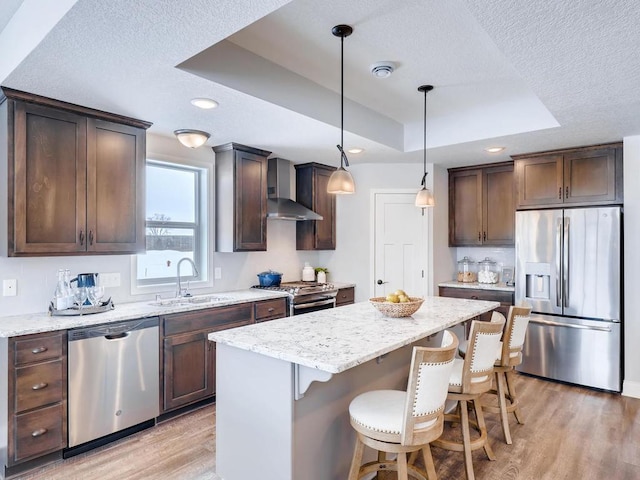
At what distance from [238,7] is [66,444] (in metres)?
2.80

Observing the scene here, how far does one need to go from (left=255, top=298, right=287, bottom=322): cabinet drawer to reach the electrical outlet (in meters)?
1.23

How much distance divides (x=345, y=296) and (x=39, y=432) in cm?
326

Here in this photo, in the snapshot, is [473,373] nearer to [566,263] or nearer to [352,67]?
[352,67]

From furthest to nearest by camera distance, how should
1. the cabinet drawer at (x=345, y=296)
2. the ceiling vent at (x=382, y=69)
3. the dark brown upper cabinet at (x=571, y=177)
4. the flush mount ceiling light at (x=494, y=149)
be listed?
1. the cabinet drawer at (x=345, y=296)
2. the flush mount ceiling light at (x=494, y=149)
3. the dark brown upper cabinet at (x=571, y=177)
4. the ceiling vent at (x=382, y=69)

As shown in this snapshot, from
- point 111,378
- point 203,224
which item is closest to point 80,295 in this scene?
point 111,378

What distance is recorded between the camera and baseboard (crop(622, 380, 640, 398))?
3.71m

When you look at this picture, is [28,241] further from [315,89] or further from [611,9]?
[611,9]

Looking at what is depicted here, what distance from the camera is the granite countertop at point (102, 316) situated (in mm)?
2490

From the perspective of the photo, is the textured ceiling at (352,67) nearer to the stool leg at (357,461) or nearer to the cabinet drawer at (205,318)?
the cabinet drawer at (205,318)

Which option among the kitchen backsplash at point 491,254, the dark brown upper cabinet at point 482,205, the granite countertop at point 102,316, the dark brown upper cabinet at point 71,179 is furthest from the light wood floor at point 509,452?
the dark brown upper cabinet at point 482,205

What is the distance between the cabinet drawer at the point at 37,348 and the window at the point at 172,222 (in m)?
1.05

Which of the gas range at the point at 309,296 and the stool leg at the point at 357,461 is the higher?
the gas range at the point at 309,296

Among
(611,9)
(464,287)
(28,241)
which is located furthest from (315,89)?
(464,287)

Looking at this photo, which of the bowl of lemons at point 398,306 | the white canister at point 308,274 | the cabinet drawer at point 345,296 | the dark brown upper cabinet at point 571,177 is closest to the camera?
the bowl of lemons at point 398,306
